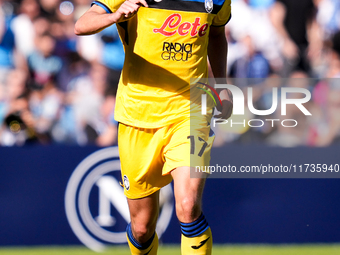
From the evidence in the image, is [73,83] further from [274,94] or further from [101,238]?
[274,94]

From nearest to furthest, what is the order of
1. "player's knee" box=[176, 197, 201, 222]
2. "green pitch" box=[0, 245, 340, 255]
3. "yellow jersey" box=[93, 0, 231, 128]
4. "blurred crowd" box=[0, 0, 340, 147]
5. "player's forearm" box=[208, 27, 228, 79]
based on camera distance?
1. "player's knee" box=[176, 197, 201, 222]
2. "yellow jersey" box=[93, 0, 231, 128]
3. "player's forearm" box=[208, 27, 228, 79]
4. "green pitch" box=[0, 245, 340, 255]
5. "blurred crowd" box=[0, 0, 340, 147]

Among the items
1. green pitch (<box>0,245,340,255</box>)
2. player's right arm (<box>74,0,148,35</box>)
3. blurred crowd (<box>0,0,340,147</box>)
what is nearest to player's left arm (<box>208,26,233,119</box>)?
player's right arm (<box>74,0,148,35</box>)

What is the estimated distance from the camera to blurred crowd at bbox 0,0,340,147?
21.1 ft

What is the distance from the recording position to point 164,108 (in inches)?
150

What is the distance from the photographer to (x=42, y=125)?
6.57 m

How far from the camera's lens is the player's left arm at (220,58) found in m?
4.12

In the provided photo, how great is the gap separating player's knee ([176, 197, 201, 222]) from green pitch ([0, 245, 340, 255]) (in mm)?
2674

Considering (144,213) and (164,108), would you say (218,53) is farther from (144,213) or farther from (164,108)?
(144,213)

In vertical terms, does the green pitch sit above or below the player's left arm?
below

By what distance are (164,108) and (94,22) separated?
0.85 m

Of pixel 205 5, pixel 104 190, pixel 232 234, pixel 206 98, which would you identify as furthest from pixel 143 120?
pixel 232 234

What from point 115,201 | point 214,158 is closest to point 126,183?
point 115,201

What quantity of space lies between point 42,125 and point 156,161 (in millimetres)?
3110

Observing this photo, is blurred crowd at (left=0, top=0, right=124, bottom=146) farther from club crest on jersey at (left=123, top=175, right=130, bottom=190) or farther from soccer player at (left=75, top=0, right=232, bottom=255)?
soccer player at (left=75, top=0, right=232, bottom=255)
